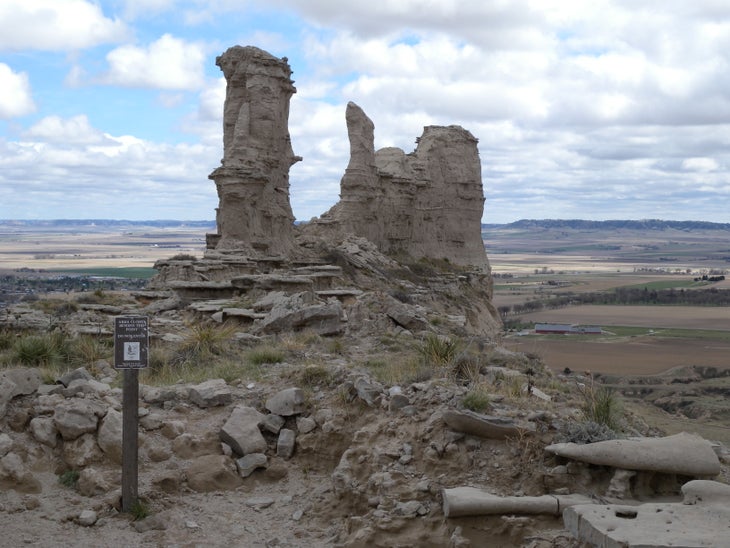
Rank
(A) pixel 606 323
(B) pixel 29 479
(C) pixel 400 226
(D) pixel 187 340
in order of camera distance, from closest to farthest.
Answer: (B) pixel 29 479
(D) pixel 187 340
(C) pixel 400 226
(A) pixel 606 323

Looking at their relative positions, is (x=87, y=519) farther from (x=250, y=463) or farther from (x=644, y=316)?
(x=644, y=316)

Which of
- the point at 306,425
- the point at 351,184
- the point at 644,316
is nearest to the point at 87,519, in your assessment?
the point at 306,425

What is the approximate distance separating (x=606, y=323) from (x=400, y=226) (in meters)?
40.6

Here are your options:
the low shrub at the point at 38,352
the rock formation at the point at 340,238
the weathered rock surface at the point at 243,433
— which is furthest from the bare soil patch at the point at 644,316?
the weathered rock surface at the point at 243,433

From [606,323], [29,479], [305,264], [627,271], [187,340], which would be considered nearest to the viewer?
[29,479]

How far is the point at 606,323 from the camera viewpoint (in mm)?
76750

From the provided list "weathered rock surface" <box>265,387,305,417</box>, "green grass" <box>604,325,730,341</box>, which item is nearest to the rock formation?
"weathered rock surface" <box>265,387,305,417</box>

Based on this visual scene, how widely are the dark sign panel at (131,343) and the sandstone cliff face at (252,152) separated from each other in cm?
2166

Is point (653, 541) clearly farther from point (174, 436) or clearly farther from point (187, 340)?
point (187, 340)

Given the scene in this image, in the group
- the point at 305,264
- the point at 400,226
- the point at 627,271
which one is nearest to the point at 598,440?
the point at 305,264

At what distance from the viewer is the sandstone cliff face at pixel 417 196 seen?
39625mm

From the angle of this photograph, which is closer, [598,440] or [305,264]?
[598,440]

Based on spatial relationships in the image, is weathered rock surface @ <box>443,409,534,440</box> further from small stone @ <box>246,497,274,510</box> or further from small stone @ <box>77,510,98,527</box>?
small stone @ <box>77,510,98,527</box>

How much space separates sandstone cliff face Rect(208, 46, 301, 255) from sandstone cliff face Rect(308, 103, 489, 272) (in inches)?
317
